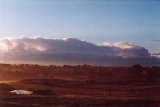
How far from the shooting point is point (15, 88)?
2608 cm

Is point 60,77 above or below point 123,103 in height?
above

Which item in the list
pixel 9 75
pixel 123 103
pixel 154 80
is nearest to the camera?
pixel 123 103

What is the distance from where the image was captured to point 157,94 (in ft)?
90.0

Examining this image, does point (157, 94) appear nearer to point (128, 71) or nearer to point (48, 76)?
point (128, 71)

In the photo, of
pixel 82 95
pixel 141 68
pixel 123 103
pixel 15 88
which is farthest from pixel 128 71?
pixel 15 88

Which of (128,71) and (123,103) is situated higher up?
(128,71)

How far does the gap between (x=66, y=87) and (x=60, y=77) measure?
1.28 m

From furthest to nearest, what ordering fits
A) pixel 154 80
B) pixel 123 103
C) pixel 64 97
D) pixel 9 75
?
pixel 154 80 → pixel 64 97 → pixel 9 75 → pixel 123 103

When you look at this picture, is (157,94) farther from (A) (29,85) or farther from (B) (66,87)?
(A) (29,85)

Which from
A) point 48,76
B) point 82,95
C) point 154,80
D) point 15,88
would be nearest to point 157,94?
point 154,80

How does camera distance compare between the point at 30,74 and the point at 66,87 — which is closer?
Answer: the point at 30,74

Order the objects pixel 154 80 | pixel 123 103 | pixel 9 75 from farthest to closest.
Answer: pixel 154 80, pixel 9 75, pixel 123 103

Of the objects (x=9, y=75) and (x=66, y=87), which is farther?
(x=66, y=87)

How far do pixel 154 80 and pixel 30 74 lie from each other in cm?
806
